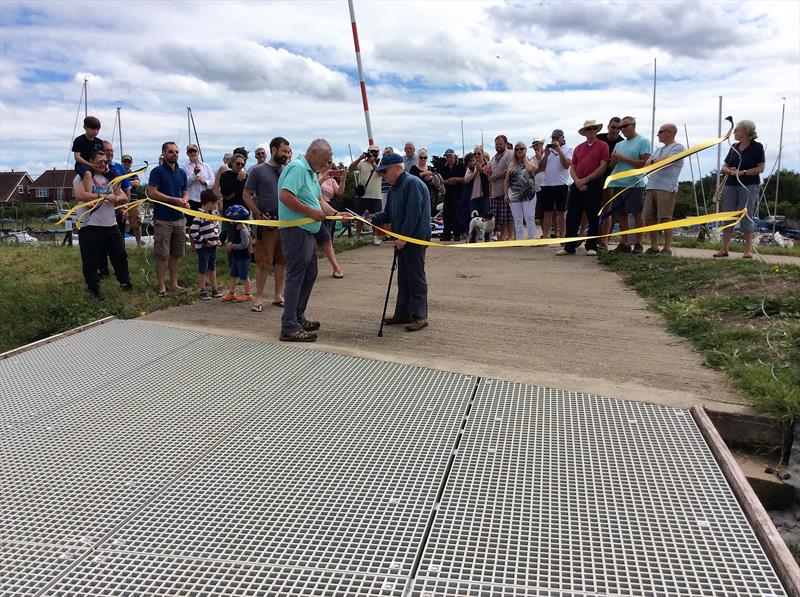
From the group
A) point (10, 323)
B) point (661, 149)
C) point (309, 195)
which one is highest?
point (661, 149)

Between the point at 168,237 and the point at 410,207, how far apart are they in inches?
149

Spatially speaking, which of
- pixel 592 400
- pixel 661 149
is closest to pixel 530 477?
pixel 592 400

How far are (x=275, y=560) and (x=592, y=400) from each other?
254cm

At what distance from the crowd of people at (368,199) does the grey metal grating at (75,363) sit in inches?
51.7

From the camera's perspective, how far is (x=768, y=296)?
249 inches

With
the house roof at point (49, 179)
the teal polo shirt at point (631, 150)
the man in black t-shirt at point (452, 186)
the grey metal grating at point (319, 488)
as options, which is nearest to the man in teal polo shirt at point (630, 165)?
the teal polo shirt at point (631, 150)

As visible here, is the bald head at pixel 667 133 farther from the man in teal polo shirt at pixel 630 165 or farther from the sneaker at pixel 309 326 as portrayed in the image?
the sneaker at pixel 309 326

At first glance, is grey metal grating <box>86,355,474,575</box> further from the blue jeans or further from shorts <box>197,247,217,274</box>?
shorts <box>197,247,217,274</box>

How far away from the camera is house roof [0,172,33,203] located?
257 ft

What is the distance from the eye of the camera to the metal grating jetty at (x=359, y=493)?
97.7 inches

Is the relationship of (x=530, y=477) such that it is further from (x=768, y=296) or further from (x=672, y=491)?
(x=768, y=296)

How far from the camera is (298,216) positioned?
6043 millimetres

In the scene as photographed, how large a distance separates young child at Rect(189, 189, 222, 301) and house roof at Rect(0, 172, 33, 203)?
3208 inches

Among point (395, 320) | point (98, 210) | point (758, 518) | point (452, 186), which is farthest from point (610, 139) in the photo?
point (758, 518)
